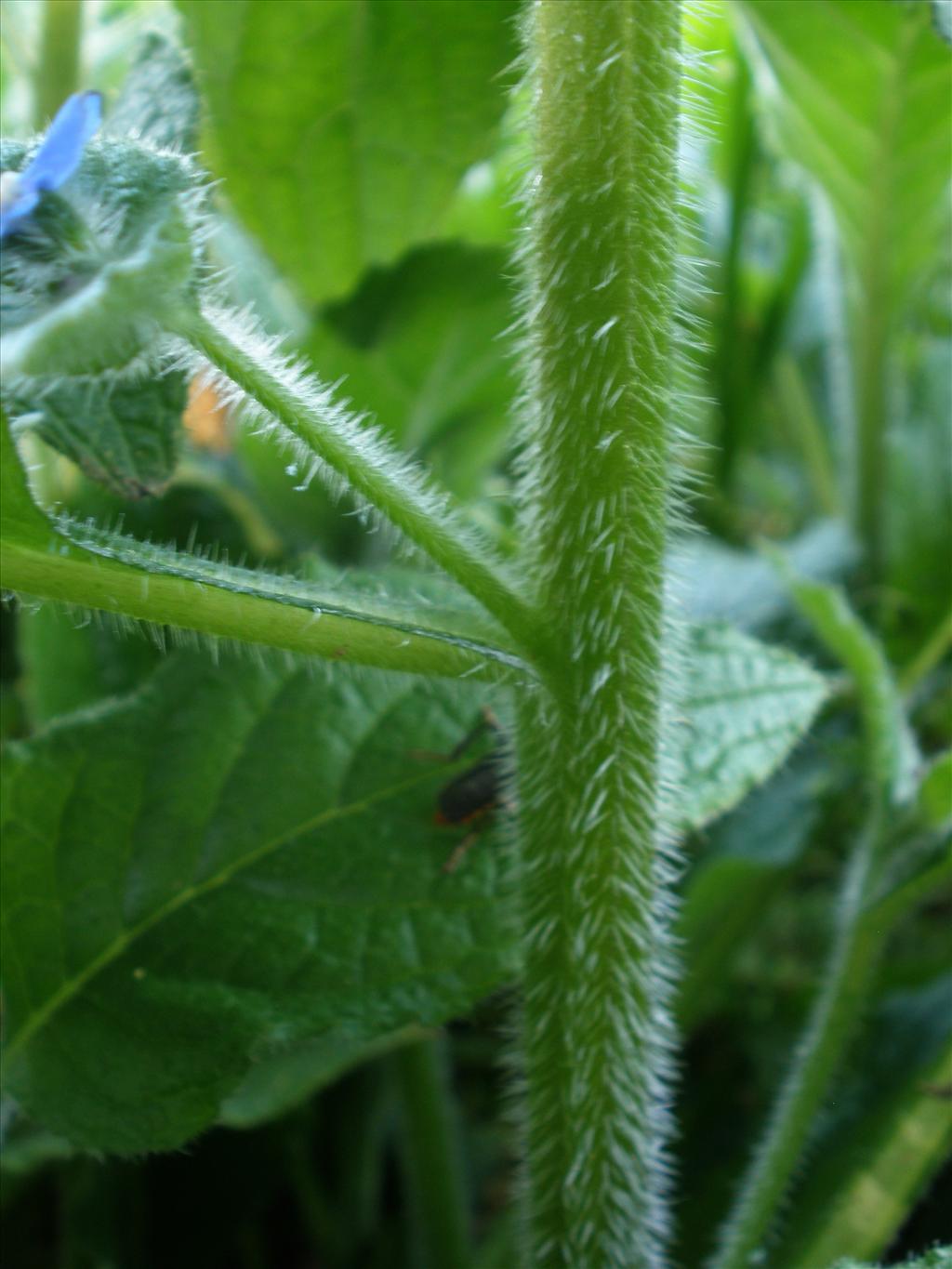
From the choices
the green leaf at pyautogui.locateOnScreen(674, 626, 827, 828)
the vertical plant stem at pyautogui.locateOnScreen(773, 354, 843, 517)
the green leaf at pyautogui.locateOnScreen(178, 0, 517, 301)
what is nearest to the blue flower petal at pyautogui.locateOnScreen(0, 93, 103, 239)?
the green leaf at pyautogui.locateOnScreen(178, 0, 517, 301)

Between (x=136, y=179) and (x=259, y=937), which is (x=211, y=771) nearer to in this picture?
(x=259, y=937)

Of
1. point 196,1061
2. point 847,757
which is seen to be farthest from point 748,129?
point 196,1061

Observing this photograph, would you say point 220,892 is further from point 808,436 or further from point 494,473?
point 808,436

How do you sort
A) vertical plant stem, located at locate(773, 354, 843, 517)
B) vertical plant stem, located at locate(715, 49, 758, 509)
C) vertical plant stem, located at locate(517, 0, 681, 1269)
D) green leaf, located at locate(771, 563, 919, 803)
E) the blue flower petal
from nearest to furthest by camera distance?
the blue flower petal, vertical plant stem, located at locate(517, 0, 681, 1269), green leaf, located at locate(771, 563, 919, 803), vertical plant stem, located at locate(715, 49, 758, 509), vertical plant stem, located at locate(773, 354, 843, 517)

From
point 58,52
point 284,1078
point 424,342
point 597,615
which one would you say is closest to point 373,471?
point 597,615

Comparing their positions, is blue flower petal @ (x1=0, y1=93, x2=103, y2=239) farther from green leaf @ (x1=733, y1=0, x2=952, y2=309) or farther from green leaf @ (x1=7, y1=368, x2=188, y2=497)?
green leaf @ (x1=733, y1=0, x2=952, y2=309)

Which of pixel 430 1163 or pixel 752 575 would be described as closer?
pixel 430 1163

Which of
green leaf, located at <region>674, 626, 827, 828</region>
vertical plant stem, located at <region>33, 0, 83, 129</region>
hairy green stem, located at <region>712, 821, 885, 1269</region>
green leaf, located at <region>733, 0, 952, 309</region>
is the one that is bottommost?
hairy green stem, located at <region>712, 821, 885, 1269</region>
